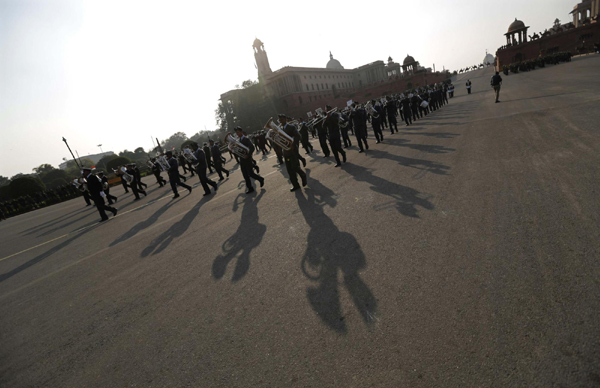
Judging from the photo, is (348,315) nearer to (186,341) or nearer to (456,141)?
(186,341)

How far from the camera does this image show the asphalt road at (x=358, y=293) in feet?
7.72

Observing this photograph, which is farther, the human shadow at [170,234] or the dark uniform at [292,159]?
the dark uniform at [292,159]

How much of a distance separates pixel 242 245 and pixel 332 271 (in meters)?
2.36

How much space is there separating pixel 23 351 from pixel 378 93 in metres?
75.6

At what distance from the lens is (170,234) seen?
7500 millimetres

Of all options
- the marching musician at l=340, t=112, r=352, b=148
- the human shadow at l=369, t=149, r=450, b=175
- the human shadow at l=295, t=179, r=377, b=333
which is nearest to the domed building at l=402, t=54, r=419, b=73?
the marching musician at l=340, t=112, r=352, b=148

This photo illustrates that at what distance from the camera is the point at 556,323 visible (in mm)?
2336

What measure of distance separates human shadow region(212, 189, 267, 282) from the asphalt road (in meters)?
0.04

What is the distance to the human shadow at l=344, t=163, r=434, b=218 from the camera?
5188 mm

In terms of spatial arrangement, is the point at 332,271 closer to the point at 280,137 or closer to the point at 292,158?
the point at 292,158

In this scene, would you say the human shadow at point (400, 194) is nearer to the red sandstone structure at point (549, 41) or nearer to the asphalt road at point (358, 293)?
the asphalt road at point (358, 293)

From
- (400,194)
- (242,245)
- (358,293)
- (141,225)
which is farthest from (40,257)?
(400,194)

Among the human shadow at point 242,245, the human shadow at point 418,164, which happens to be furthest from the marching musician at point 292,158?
the human shadow at point 418,164

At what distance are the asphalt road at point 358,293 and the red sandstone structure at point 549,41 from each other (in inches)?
2788
